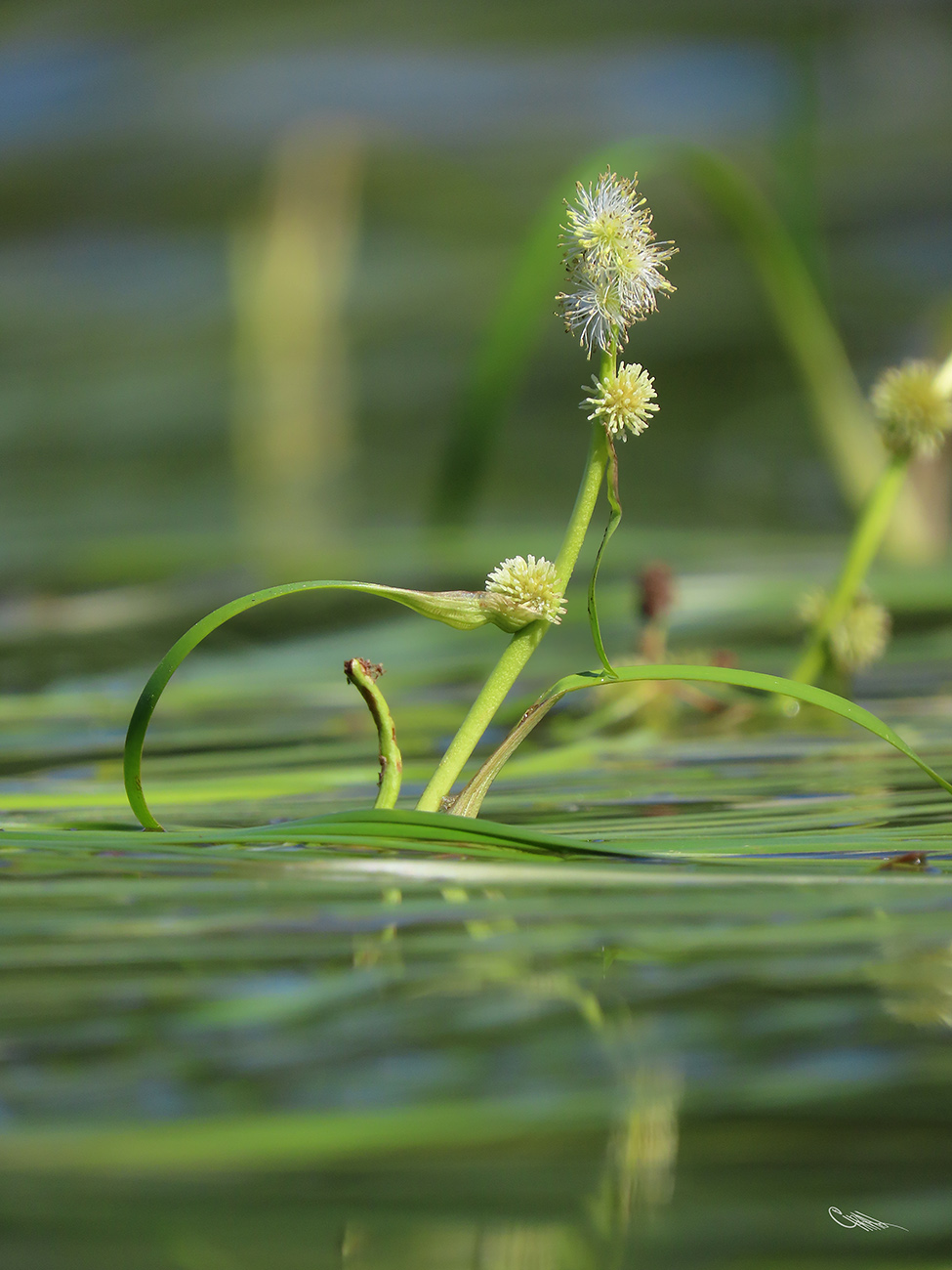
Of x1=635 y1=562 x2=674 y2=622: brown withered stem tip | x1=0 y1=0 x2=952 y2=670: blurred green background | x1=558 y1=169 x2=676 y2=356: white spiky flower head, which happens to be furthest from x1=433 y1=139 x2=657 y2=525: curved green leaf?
x1=558 y1=169 x2=676 y2=356: white spiky flower head

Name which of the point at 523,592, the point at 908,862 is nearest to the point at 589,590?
the point at 523,592

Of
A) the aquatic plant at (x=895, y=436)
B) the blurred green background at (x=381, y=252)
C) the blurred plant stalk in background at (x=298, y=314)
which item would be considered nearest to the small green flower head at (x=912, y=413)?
the aquatic plant at (x=895, y=436)

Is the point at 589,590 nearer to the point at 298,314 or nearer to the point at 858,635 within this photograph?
the point at 858,635

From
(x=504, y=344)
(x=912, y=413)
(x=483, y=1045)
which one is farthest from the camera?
(x=504, y=344)

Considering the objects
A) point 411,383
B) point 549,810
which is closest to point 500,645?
point 549,810

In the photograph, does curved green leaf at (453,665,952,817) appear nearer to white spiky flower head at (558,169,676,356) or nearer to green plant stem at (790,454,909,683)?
white spiky flower head at (558,169,676,356)

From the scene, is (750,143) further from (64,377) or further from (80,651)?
(80,651)
